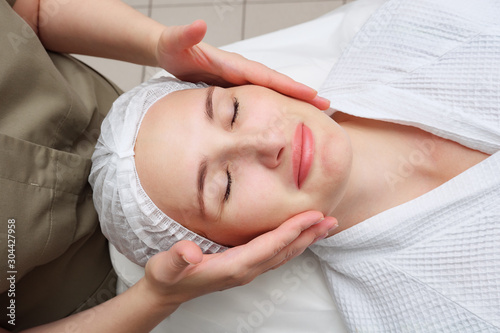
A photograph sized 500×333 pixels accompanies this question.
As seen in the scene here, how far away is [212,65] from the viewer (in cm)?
117

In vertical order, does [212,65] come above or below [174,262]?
above

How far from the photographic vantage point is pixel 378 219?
116 centimetres

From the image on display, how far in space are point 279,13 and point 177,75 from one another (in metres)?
1.20

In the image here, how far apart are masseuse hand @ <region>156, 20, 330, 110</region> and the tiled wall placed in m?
1.12

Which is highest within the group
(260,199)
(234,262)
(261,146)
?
(261,146)

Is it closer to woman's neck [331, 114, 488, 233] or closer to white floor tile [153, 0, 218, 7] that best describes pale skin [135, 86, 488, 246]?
woman's neck [331, 114, 488, 233]

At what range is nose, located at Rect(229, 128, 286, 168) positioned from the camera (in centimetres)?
98

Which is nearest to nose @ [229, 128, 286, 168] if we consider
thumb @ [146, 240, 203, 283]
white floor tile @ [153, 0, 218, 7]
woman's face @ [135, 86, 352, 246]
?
woman's face @ [135, 86, 352, 246]

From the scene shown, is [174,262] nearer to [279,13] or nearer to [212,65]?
[212,65]

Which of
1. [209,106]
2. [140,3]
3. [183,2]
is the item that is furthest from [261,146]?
[140,3]

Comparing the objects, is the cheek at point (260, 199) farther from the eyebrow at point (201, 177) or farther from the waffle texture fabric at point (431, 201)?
the waffle texture fabric at point (431, 201)

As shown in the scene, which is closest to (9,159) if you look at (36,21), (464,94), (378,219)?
(36,21)

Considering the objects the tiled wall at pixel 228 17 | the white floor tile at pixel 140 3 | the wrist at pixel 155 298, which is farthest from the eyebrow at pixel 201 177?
the white floor tile at pixel 140 3

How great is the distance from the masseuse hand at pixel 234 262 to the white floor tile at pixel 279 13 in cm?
151
